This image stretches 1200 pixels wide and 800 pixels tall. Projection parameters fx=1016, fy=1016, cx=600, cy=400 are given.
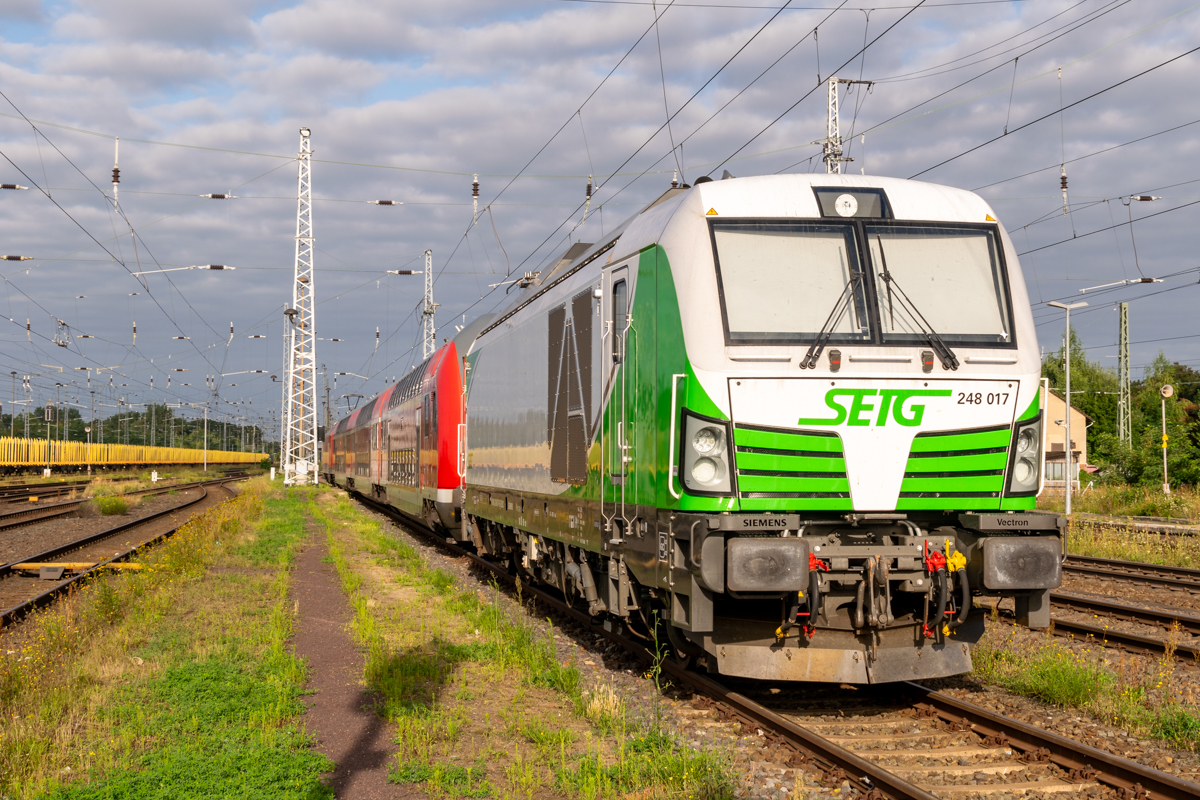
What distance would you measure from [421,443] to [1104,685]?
53.3ft

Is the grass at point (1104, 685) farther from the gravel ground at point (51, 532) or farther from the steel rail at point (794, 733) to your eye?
the gravel ground at point (51, 532)

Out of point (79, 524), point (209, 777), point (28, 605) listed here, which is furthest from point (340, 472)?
point (209, 777)

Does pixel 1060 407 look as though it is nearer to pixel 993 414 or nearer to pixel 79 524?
pixel 79 524

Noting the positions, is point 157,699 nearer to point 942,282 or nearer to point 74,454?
point 942,282

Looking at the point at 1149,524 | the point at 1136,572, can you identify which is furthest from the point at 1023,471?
the point at 1149,524

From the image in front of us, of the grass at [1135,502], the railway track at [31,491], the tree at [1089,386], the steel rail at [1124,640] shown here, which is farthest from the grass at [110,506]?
the tree at [1089,386]

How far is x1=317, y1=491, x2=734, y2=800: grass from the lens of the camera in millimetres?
5863


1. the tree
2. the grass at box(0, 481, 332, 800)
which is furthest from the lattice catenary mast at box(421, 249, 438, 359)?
the tree

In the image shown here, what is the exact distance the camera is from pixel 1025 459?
7.34m

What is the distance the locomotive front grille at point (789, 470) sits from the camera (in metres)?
6.86

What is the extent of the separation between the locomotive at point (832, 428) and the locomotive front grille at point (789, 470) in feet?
0.05

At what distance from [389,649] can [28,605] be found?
19.9ft

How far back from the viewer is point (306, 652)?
997 centimetres

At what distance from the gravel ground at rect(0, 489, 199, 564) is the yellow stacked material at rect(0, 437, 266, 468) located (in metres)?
31.6
